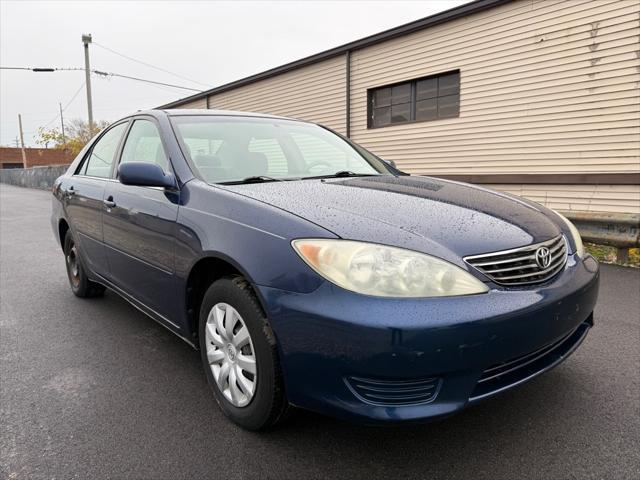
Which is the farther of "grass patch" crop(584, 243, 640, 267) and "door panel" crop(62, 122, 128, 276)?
"grass patch" crop(584, 243, 640, 267)

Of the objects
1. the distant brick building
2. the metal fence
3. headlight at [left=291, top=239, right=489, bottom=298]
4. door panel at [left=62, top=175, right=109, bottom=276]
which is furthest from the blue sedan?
the distant brick building

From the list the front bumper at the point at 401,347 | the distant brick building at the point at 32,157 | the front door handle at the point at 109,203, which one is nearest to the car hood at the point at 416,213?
the front bumper at the point at 401,347

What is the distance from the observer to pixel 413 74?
33.1ft

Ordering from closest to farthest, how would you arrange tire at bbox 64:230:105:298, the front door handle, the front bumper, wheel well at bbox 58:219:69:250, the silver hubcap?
the front bumper < the silver hubcap < the front door handle < tire at bbox 64:230:105:298 < wheel well at bbox 58:219:69:250

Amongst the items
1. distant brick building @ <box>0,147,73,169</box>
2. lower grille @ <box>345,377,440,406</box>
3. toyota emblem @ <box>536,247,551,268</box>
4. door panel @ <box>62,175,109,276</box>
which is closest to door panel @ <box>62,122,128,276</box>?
door panel @ <box>62,175,109,276</box>

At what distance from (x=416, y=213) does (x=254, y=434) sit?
126cm

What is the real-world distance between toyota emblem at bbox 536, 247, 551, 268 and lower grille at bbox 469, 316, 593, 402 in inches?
13.3

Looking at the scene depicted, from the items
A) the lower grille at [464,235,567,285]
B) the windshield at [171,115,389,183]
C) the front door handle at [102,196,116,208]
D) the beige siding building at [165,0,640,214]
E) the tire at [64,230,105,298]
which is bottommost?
the tire at [64,230,105,298]

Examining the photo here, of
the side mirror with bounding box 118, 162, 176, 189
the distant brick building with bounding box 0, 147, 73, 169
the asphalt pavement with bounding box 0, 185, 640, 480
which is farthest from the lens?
the distant brick building with bounding box 0, 147, 73, 169

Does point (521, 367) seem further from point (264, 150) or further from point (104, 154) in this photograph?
point (104, 154)

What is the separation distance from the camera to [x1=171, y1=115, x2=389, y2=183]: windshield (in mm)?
2721

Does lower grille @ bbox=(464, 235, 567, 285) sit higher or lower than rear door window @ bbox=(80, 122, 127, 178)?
lower

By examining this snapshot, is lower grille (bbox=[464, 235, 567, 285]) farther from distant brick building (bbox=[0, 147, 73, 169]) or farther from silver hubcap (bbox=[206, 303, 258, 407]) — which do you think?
distant brick building (bbox=[0, 147, 73, 169])

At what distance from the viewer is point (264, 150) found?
3.05 meters
